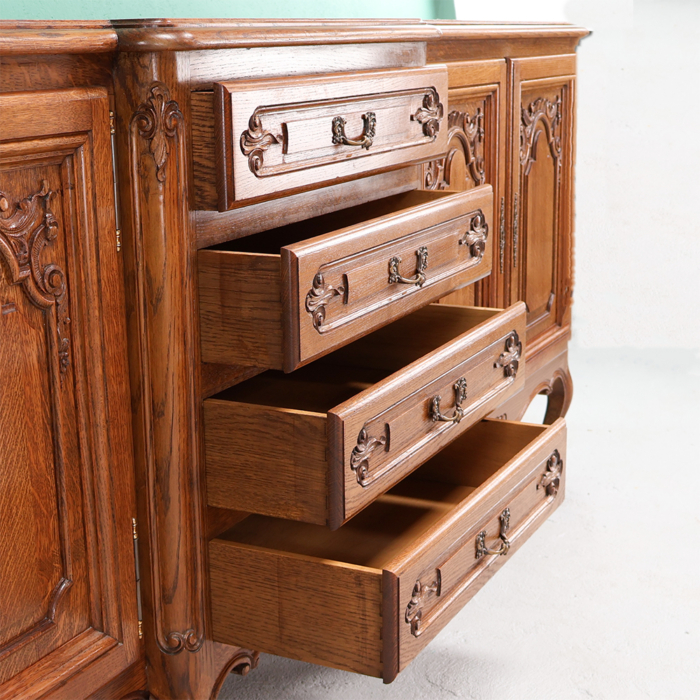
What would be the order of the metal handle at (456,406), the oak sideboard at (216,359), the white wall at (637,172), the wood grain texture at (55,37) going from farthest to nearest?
the white wall at (637,172)
the metal handle at (456,406)
the oak sideboard at (216,359)
the wood grain texture at (55,37)

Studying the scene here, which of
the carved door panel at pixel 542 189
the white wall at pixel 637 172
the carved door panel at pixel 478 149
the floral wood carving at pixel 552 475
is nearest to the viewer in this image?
the floral wood carving at pixel 552 475

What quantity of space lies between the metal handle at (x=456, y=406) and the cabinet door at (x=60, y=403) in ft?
1.54

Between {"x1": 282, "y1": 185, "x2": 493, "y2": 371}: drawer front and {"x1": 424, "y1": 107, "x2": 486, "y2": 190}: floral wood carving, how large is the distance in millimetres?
209

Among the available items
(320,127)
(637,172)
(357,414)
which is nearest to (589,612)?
(357,414)

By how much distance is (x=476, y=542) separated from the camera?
1.56m

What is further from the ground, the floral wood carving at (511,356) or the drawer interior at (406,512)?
the floral wood carving at (511,356)

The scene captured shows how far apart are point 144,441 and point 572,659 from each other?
3.20ft

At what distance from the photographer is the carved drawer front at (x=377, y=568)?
1321 millimetres

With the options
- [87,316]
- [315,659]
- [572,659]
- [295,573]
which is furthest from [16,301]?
[572,659]

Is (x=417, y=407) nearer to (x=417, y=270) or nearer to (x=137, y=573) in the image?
(x=417, y=270)

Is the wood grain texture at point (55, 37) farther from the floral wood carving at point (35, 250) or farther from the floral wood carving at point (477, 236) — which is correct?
the floral wood carving at point (477, 236)

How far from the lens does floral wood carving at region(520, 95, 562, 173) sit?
227cm

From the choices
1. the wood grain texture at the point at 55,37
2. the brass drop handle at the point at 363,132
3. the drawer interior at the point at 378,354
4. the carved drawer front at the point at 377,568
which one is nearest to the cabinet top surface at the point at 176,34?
the wood grain texture at the point at 55,37

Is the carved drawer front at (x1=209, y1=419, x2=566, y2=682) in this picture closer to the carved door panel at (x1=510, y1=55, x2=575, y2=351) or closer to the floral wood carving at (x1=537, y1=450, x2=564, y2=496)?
the floral wood carving at (x1=537, y1=450, x2=564, y2=496)
